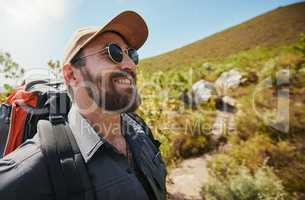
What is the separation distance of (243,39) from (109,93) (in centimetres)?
4386

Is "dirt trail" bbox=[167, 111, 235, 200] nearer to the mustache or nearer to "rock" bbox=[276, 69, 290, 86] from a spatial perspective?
"rock" bbox=[276, 69, 290, 86]

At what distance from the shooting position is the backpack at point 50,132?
4.81 feet

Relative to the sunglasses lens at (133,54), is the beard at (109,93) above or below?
below

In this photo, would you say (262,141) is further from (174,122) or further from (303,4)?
(303,4)

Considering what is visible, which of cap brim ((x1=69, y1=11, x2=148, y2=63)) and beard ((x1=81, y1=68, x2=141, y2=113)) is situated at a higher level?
cap brim ((x1=69, y1=11, x2=148, y2=63))

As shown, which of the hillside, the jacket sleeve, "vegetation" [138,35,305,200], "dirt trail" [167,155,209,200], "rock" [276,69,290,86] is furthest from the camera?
the hillside

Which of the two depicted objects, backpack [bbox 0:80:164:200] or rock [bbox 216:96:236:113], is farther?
rock [bbox 216:96:236:113]

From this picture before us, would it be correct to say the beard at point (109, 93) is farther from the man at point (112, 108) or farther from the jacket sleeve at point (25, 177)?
the jacket sleeve at point (25, 177)

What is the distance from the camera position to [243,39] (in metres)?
43.1

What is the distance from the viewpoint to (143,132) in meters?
2.49

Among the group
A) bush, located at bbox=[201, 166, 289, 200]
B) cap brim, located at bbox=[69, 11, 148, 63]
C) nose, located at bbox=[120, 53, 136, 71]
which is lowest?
bush, located at bbox=[201, 166, 289, 200]

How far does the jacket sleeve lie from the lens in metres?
1.39

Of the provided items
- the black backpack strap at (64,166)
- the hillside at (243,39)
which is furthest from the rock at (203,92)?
the hillside at (243,39)

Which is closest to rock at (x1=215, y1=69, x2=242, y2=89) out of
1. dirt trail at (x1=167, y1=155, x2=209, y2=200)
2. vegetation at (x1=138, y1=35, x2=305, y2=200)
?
vegetation at (x1=138, y1=35, x2=305, y2=200)
